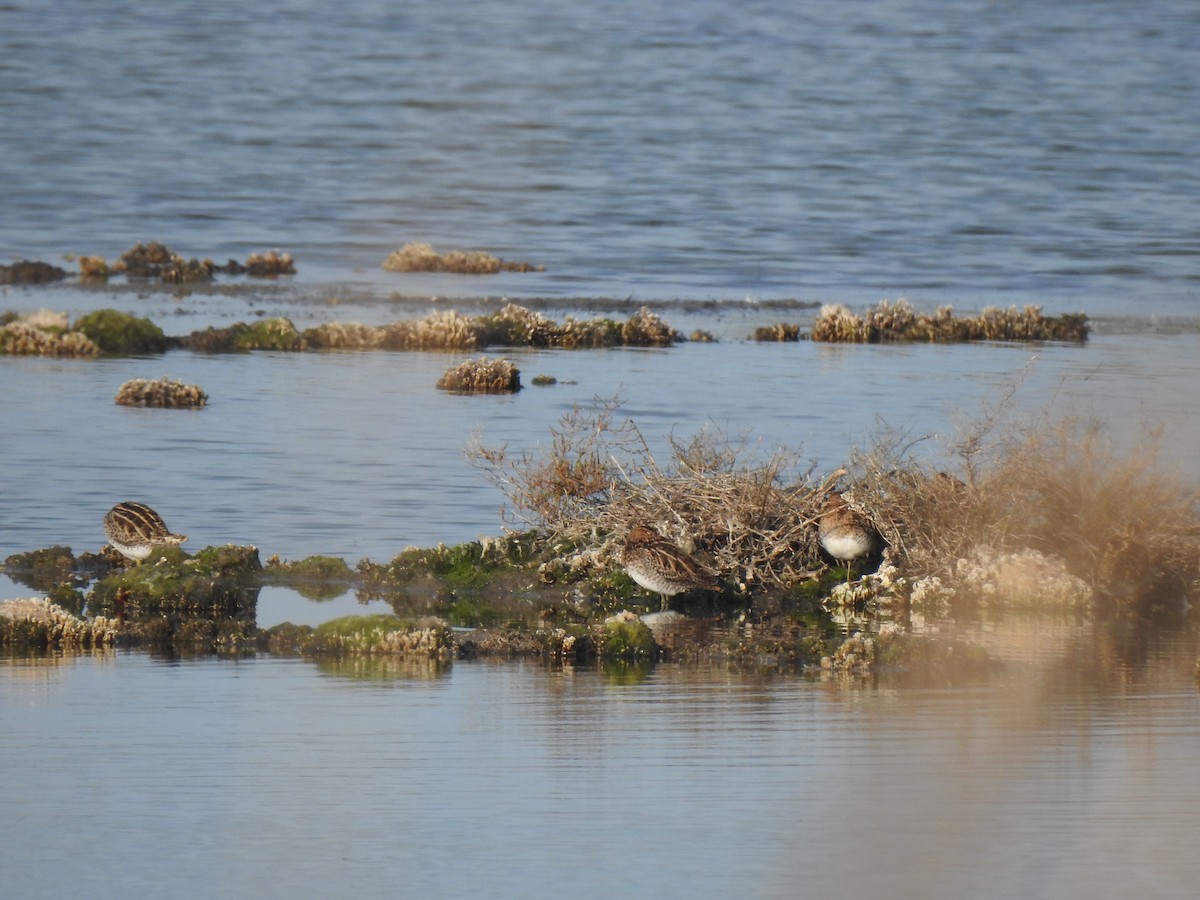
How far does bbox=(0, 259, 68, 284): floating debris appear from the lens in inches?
1081

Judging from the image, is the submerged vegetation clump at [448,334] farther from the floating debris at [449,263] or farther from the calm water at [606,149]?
the floating debris at [449,263]

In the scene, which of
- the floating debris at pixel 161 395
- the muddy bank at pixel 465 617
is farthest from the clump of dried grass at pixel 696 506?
the floating debris at pixel 161 395

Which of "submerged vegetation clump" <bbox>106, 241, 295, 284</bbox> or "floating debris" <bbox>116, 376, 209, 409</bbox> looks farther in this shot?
"submerged vegetation clump" <bbox>106, 241, 295, 284</bbox>

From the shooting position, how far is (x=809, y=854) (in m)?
6.45

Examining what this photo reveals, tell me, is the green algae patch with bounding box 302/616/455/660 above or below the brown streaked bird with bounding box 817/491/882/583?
below

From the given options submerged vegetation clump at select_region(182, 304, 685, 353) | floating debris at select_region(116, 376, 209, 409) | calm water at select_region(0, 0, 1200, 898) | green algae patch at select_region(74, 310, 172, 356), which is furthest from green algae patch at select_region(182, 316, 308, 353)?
floating debris at select_region(116, 376, 209, 409)

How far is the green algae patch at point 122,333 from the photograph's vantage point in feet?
A: 67.8

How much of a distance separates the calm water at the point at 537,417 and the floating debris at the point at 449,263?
2.20ft

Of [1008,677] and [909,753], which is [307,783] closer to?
[909,753]

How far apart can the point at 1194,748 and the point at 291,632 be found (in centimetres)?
405

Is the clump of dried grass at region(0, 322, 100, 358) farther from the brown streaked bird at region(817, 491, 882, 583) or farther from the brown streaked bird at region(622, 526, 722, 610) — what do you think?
the brown streaked bird at region(817, 491, 882, 583)

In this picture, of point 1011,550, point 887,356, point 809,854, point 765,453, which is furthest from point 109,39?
point 809,854

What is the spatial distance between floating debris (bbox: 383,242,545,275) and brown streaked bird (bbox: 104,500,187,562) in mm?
18930

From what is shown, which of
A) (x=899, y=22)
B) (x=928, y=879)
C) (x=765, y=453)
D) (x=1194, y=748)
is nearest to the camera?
(x=928, y=879)
